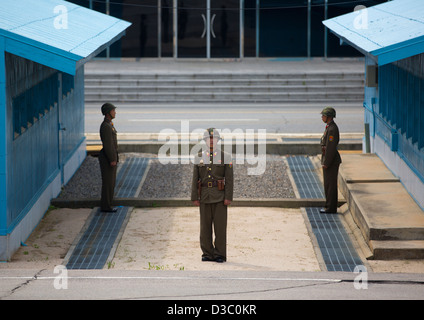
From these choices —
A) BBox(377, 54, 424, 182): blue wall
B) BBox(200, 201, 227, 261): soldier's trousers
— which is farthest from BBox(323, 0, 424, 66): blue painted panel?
BBox(200, 201, 227, 261): soldier's trousers

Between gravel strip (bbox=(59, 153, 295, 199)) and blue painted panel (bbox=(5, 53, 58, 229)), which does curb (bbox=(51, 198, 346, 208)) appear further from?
blue painted panel (bbox=(5, 53, 58, 229))

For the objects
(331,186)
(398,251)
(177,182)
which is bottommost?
(398,251)

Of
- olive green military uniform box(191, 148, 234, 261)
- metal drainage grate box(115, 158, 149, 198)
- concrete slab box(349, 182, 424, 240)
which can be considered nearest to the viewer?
olive green military uniform box(191, 148, 234, 261)

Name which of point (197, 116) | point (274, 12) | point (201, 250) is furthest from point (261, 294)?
point (274, 12)

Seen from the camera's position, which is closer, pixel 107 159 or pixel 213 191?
pixel 213 191

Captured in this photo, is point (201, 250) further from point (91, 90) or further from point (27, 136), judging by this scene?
point (91, 90)

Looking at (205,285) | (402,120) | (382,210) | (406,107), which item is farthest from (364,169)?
(205,285)

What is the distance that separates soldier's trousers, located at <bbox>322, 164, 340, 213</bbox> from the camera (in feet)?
45.6

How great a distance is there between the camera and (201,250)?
1208 centimetres

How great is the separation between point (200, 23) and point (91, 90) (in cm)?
704

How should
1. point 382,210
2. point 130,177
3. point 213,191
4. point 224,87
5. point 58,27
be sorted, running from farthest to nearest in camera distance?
point 224,87, point 130,177, point 58,27, point 382,210, point 213,191

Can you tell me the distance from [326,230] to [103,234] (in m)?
3.58

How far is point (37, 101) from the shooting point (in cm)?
1384

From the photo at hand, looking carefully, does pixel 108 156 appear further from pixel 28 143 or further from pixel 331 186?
pixel 331 186
